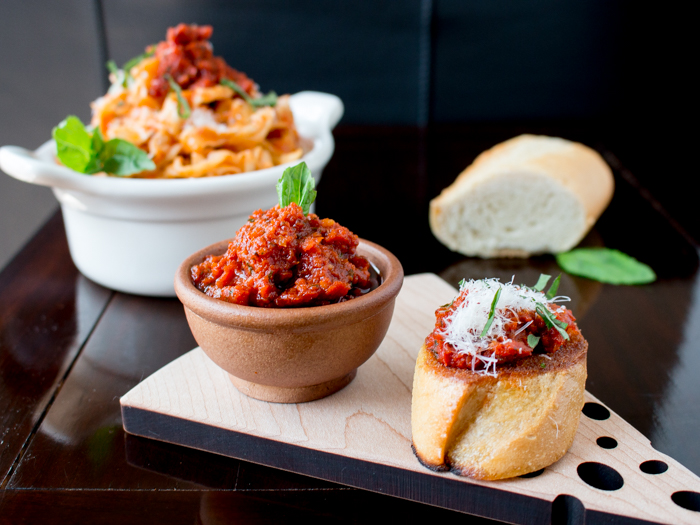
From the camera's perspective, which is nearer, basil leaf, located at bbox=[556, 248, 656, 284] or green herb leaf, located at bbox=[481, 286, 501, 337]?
green herb leaf, located at bbox=[481, 286, 501, 337]

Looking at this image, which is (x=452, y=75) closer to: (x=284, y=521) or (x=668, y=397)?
(x=668, y=397)

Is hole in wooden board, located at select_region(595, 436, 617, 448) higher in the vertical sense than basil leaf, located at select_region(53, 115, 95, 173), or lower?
lower

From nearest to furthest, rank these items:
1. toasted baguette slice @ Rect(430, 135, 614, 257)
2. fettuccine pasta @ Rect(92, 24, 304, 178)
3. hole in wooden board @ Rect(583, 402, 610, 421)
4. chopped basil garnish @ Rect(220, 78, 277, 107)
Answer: hole in wooden board @ Rect(583, 402, 610, 421)
fettuccine pasta @ Rect(92, 24, 304, 178)
chopped basil garnish @ Rect(220, 78, 277, 107)
toasted baguette slice @ Rect(430, 135, 614, 257)

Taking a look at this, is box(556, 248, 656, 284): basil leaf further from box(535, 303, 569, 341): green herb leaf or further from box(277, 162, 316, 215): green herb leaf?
box(277, 162, 316, 215): green herb leaf

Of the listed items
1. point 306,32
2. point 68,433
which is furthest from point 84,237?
point 306,32

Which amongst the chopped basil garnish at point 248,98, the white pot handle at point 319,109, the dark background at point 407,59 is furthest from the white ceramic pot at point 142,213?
the dark background at point 407,59

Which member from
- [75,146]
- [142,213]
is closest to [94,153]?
[75,146]

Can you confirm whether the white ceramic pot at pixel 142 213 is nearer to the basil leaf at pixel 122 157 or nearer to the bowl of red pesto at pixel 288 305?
the basil leaf at pixel 122 157

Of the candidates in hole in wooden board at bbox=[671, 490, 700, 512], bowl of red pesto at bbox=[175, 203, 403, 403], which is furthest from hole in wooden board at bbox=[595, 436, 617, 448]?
bowl of red pesto at bbox=[175, 203, 403, 403]
